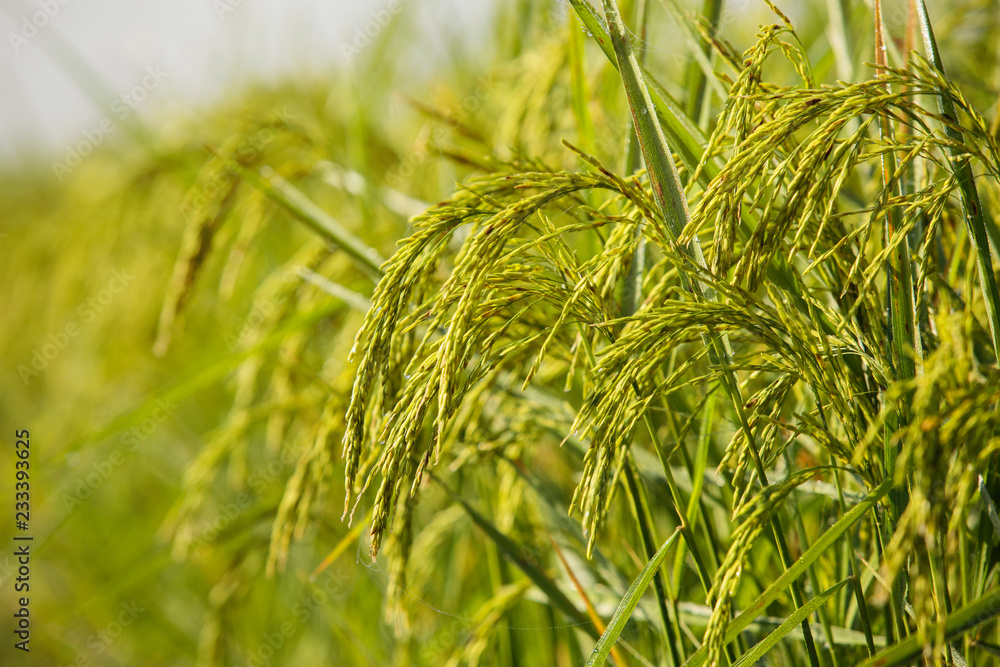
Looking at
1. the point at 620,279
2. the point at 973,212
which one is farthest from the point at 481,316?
the point at 973,212

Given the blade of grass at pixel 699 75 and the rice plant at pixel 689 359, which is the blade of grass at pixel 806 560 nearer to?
the rice plant at pixel 689 359

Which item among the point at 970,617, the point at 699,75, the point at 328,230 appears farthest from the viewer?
the point at 328,230

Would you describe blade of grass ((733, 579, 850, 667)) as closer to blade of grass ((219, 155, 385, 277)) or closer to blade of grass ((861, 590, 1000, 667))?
blade of grass ((861, 590, 1000, 667))

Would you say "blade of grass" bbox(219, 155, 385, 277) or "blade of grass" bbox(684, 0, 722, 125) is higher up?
"blade of grass" bbox(219, 155, 385, 277)

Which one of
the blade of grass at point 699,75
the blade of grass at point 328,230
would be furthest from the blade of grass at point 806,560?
the blade of grass at point 328,230

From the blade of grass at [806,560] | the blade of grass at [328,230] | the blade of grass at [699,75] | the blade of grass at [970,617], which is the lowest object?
the blade of grass at [970,617]

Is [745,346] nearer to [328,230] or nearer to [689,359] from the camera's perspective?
[689,359]

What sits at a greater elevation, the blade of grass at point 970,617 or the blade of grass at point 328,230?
the blade of grass at point 328,230

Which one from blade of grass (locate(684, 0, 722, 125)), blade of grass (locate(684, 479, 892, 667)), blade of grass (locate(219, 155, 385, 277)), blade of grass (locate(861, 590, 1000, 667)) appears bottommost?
blade of grass (locate(861, 590, 1000, 667))

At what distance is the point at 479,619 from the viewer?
100 centimetres

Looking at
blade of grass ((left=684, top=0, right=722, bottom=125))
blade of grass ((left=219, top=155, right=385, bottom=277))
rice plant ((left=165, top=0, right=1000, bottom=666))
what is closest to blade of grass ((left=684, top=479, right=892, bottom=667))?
rice plant ((left=165, top=0, right=1000, bottom=666))

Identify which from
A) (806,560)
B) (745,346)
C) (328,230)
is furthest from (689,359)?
(328,230)

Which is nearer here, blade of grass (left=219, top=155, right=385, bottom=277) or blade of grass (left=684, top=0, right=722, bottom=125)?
blade of grass (left=684, top=0, right=722, bottom=125)

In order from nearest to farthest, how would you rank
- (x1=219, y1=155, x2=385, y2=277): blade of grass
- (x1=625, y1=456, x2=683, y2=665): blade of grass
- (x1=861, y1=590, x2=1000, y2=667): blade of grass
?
1. (x1=861, y1=590, x2=1000, y2=667): blade of grass
2. (x1=625, y1=456, x2=683, y2=665): blade of grass
3. (x1=219, y1=155, x2=385, y2=277): blade of grass
